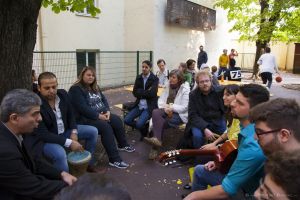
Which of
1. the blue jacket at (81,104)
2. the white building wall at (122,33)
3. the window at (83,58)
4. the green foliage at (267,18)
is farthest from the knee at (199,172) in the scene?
the green foliage at (267,18)

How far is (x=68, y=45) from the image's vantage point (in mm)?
11469

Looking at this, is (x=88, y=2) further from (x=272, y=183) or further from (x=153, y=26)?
(x=153, y=26)

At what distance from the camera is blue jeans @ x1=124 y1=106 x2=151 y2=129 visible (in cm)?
564

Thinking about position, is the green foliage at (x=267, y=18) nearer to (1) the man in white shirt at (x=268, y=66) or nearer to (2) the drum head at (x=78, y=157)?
(1) the man in white shirt at (x=268, y=66)

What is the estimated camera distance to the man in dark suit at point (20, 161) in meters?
2.14

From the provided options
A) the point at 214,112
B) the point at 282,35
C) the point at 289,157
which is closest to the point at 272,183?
the point at 289,157

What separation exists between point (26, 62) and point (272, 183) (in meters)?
3.33

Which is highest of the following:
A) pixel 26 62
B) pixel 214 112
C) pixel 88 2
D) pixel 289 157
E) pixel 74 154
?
pixel 88 2

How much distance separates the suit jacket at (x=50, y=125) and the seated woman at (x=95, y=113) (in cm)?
39

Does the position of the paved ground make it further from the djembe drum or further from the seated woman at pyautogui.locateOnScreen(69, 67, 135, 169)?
Result: the djembe drum

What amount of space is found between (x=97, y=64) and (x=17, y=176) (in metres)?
10.8

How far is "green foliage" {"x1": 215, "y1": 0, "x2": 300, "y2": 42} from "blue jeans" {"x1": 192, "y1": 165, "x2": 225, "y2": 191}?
11.8m

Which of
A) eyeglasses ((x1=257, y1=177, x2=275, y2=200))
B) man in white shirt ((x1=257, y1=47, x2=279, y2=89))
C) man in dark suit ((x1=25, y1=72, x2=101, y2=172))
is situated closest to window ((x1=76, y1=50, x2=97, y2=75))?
man in white shirt ((x1=257, y1=47, x2=279, y2=89))

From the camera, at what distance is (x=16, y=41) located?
3.58 metres
